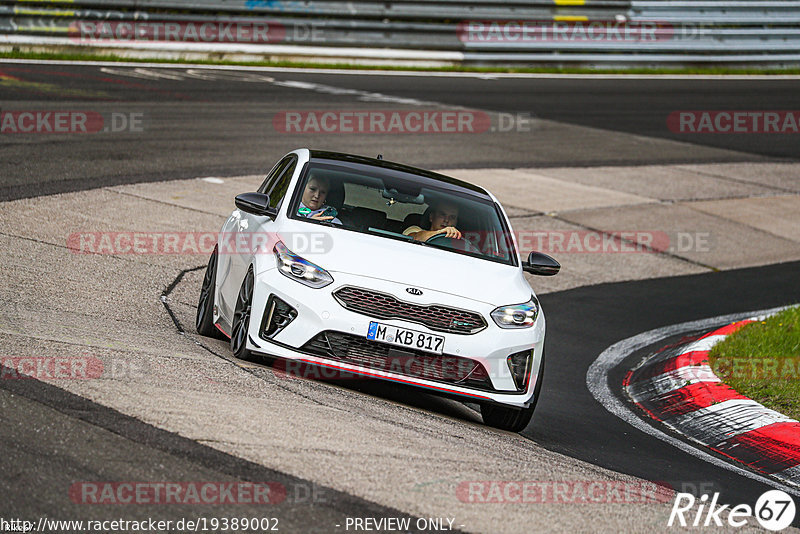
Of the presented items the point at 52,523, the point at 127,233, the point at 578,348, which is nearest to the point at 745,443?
the point at 578,348

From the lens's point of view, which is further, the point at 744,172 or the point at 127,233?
the point at 744,172

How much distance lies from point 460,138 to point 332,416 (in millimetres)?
14706

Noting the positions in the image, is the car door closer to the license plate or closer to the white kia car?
the white kia car

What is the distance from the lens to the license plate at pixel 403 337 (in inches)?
279

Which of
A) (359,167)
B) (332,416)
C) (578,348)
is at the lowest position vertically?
(578,348)

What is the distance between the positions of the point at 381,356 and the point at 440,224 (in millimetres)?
1516

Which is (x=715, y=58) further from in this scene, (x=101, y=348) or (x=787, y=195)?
(x=101, y=348)

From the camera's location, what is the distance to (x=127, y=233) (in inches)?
463

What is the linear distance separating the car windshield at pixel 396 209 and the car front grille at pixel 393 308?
0.91 m
